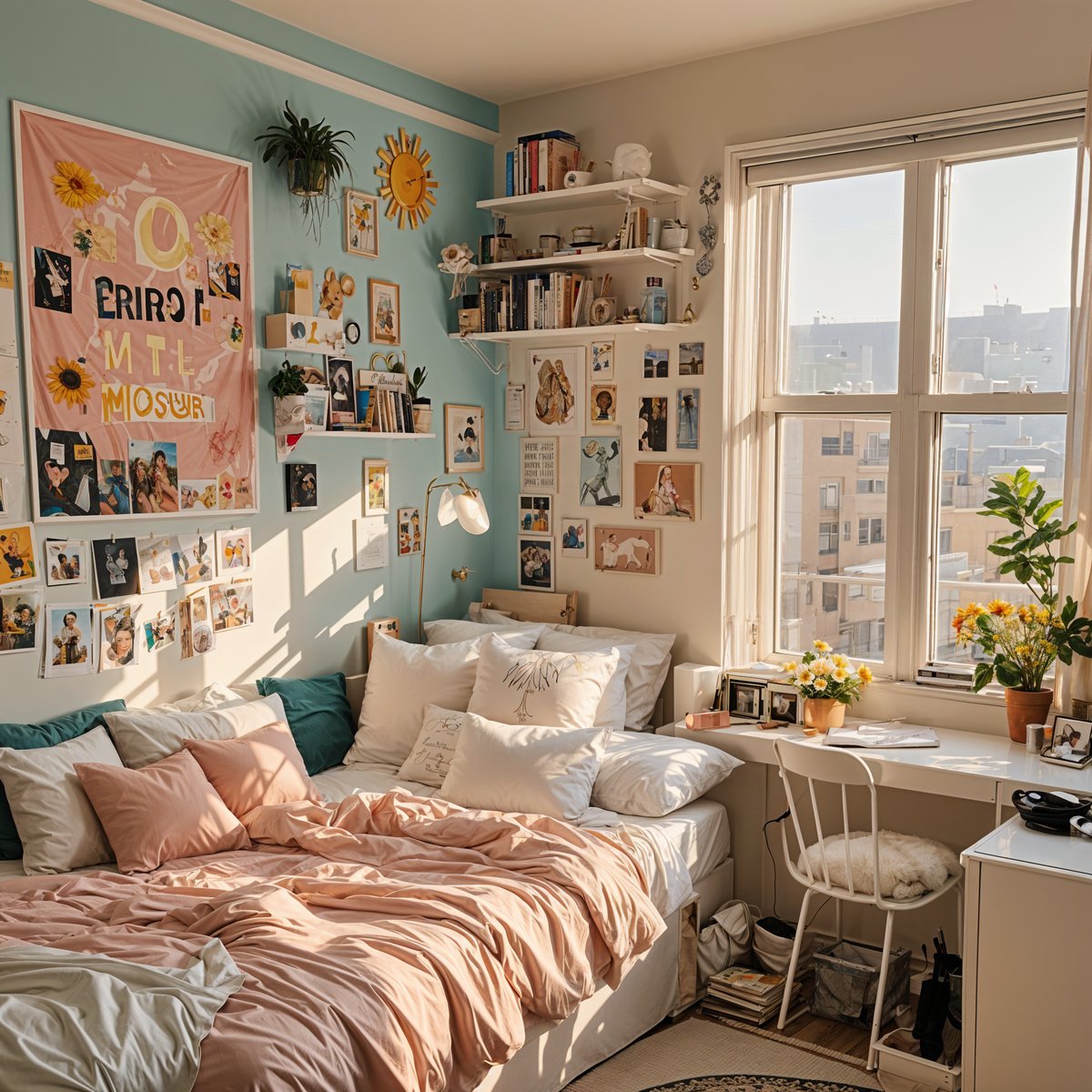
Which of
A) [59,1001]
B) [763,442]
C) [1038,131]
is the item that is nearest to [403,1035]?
[59,1001]

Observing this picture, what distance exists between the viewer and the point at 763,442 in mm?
3975

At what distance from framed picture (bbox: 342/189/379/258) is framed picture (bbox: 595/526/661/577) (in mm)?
1315

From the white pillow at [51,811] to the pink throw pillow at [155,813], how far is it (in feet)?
0.11

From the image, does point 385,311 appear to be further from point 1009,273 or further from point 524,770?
point 1009,273

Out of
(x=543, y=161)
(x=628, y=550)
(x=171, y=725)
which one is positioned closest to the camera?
(x=171, y=725)

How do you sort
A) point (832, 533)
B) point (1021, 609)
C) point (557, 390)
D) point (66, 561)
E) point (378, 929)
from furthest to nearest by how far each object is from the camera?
point (557, 390) → point (832, 533) → point (1021, 609) → point (66, 561) → point (378, 929)

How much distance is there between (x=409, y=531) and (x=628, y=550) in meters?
0.81

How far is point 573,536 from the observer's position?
4.35 m

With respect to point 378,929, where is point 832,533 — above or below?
above

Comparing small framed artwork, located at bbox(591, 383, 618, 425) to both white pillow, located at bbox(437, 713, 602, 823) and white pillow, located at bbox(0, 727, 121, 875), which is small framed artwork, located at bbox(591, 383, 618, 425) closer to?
white pillow, located at bbox(437, 713, 602, 823)

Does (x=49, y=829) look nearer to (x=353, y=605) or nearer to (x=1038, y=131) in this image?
(x=353, y=605)

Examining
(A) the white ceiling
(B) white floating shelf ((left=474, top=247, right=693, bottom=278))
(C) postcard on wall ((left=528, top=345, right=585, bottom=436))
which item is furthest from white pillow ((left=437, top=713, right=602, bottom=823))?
(A) the white ceiling

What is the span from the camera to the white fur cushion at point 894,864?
310 centimetres

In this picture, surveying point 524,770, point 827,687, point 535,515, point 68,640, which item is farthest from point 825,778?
point 68,640
